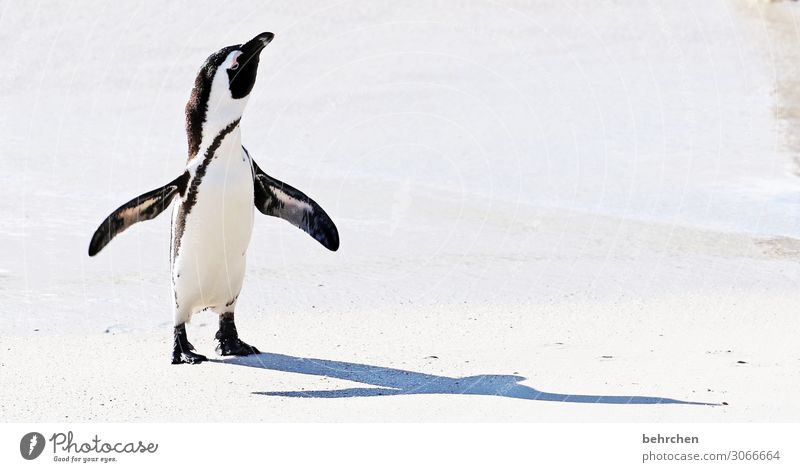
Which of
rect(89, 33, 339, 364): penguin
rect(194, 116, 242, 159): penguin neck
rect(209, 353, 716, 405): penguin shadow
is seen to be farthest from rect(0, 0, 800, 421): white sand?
rect(194, 116, 242, 159): penguin neck

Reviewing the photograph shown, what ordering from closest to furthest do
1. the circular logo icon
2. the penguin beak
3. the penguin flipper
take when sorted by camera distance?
the circular logo icon
the penguin beak
the penguin flipper

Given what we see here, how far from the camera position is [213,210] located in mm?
3758

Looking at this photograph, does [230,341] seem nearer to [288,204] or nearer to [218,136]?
[288,204]

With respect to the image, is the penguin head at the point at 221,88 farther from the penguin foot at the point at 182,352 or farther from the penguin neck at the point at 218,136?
the penguin foot at the point at 182,352

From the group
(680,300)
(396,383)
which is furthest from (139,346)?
(680,300)

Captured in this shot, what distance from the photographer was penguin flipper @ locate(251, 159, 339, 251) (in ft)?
12.9

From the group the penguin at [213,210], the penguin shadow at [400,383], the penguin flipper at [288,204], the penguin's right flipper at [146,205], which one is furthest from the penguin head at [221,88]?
the penguin shadow at [400,383]

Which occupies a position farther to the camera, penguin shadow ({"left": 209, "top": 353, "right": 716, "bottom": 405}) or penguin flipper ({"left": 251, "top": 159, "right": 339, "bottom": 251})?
penguin flipper ({"left": 251, "top": 159, "right": 339, "bottom": 251})

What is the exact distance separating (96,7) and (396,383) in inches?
284

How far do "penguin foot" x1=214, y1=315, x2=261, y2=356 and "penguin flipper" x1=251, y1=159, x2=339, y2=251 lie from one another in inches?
14.4

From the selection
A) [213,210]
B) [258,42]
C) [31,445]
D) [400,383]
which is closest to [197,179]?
[213,210]

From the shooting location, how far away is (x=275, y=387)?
11.7ft

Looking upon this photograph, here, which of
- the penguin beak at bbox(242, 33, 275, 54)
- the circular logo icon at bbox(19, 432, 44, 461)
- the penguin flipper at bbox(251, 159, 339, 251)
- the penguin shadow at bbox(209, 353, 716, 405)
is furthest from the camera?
the penguin flipper at bbox(251, 159, 339, 251)

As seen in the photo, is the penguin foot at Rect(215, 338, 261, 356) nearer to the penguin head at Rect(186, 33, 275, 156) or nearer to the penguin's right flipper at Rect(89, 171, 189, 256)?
the penguin's right flipper at Rect(89, 171, 189, 256)
